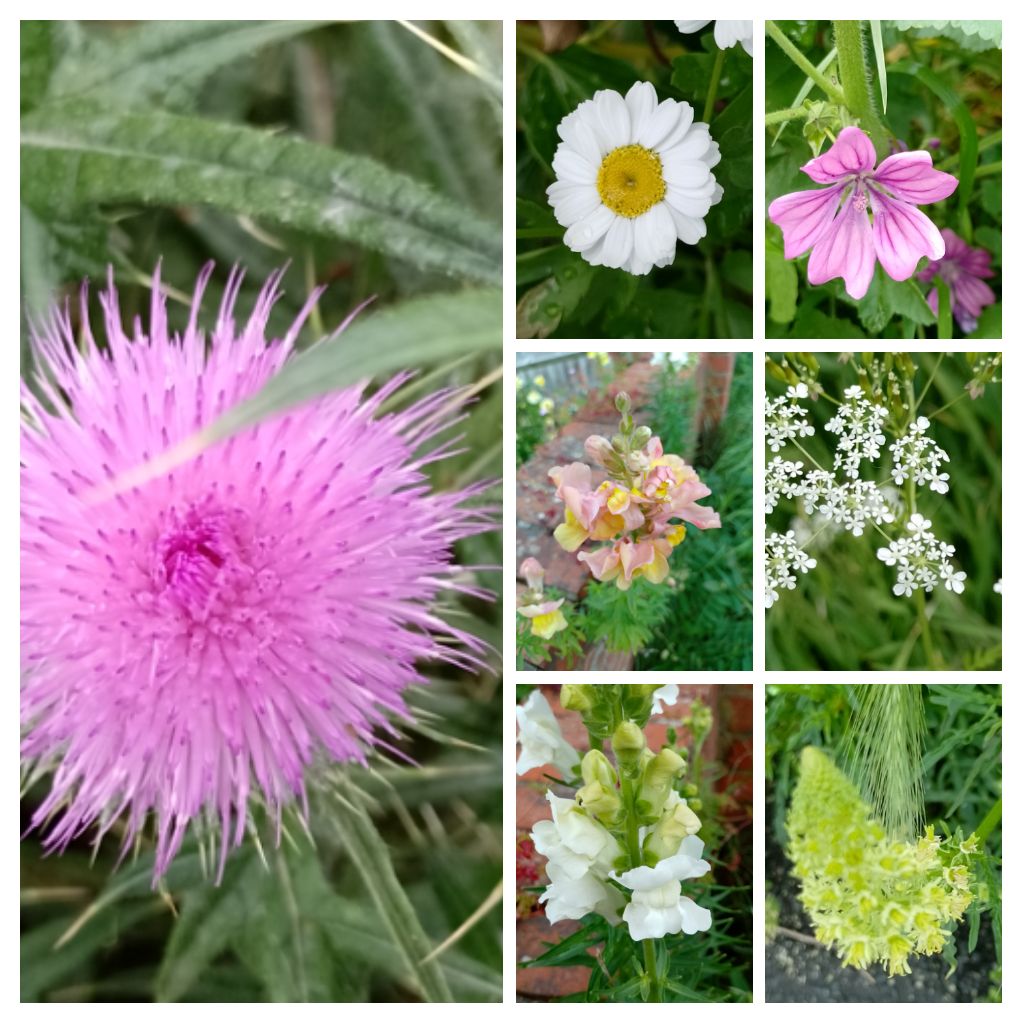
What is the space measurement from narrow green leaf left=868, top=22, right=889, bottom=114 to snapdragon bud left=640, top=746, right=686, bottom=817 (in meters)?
0.68

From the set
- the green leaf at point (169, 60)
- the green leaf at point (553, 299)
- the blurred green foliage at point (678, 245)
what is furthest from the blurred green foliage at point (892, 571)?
the green leaf at point (169, 60)

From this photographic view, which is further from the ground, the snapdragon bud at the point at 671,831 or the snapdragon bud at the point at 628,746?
the snapdragon bud at the point at 628,746

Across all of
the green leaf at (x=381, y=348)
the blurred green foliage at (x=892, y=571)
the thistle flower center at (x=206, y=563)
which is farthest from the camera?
the blurred green foliage at (x=892, y=571)

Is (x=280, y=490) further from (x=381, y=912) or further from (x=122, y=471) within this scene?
(x=381, y=912)

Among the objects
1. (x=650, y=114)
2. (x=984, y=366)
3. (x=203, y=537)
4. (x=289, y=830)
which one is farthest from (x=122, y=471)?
(x=984, y=366)

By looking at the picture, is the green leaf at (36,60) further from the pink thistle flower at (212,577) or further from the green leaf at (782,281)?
the green leaf at (782,281)

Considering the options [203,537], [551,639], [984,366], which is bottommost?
[551,639]

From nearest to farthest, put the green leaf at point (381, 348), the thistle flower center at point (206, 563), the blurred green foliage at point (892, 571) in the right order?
the green leaf at point (381, 348)
the thistle flower center at point (206, 563)
the blurred green foliage at point (892, 571)

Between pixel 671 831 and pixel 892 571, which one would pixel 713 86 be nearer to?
pixel 892 571

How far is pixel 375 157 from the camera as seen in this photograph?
1084 millimetres

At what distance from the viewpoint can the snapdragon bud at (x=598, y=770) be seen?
1.05 meters

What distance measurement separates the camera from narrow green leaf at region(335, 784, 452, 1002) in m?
1.06

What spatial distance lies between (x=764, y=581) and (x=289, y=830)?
0.56m

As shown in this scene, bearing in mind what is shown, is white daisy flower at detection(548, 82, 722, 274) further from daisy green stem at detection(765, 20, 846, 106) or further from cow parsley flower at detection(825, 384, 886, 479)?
cow parsley flower at detection(825, 384, 886, 479)
